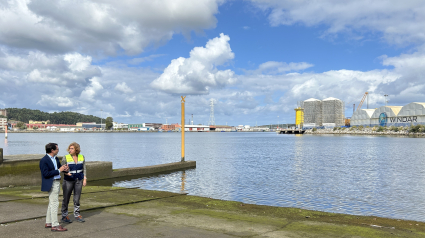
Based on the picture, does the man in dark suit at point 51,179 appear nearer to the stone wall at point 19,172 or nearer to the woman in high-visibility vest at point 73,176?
the woman in high-visibility vest at point 73,176

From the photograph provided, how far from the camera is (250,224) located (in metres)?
9.05

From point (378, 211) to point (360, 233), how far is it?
8.07m

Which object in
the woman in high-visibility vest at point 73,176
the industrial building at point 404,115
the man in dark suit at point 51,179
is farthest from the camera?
the industrial building at point 404,115

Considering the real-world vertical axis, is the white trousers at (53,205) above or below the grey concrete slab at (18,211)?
above

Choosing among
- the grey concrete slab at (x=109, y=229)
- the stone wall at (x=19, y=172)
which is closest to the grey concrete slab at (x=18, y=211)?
the grey concrete slab at (x=109, y=229)

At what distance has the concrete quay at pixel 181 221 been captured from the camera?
7918mm

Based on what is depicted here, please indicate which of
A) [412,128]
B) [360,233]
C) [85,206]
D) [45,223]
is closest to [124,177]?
[85,206]

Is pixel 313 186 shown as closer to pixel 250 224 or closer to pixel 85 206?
pixel 250 224

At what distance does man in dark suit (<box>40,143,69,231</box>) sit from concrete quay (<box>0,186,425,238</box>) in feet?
0.78

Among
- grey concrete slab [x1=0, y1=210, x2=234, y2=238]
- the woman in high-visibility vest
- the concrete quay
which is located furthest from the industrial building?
the woman in high-visibility vest

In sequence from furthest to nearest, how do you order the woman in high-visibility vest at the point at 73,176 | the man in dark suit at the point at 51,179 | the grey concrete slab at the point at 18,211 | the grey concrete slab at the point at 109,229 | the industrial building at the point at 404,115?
the industrial building at the point at 404,115
the grey concrete slab at the point at 18,211
the woman in high-visibility vest at the point at 73,176
the man in dark suit at the point at 51,179
the grey concrete slab at the point at 109,229

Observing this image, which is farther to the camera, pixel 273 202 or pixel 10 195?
pixel 273 202

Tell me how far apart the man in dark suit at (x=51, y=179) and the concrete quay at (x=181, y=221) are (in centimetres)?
24

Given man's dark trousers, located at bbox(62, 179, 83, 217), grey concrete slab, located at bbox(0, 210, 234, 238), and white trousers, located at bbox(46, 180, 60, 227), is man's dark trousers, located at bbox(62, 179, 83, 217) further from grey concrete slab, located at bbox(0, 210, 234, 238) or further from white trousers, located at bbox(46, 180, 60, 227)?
white trousers, located at bbox(46, 180, 60, 227)
